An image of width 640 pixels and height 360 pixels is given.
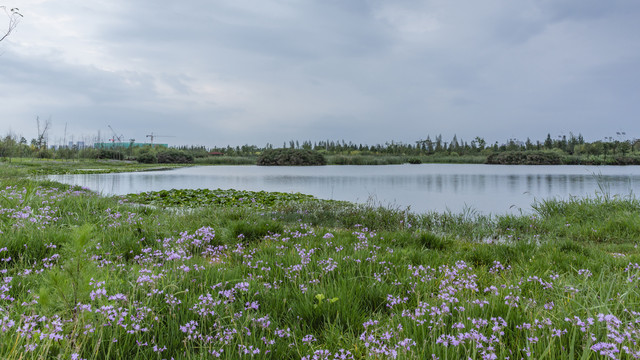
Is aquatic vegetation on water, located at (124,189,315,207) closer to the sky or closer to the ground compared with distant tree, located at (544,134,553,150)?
closer to the ground

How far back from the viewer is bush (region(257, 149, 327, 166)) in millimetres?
43312

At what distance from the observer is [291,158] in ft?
145

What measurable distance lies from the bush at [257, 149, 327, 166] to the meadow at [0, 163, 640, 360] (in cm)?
3628

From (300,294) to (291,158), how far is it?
4178 cm

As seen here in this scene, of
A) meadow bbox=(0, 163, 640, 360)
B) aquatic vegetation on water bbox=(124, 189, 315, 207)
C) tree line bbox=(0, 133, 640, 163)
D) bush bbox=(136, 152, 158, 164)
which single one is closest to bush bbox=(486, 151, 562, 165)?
tree line bbox=(0, 133, 640, 163)

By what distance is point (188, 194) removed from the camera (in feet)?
42.3

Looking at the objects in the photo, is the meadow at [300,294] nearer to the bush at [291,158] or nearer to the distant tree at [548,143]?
the bush at [291,158]

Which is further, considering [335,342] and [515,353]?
[335,342]

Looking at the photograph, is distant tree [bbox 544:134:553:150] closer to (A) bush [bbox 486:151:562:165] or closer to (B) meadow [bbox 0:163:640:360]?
(A) bush [bbox 486:151:562:165]

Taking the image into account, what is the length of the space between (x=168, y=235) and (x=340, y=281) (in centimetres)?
314

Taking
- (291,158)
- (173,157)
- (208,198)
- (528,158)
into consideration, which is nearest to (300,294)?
(208,198)

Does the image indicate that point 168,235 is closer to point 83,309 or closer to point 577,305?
point 83,309

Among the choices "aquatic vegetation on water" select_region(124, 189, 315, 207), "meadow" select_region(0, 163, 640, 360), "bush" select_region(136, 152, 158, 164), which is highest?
"bush" select_region(136, 152, 158, 164)

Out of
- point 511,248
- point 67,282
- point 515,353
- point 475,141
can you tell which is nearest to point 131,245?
point 67,282
